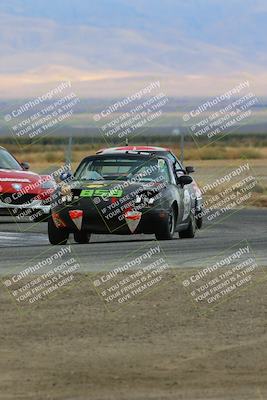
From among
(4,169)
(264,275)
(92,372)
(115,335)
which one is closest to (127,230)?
(264,275)

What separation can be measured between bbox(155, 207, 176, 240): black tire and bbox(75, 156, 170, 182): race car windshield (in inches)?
25.2

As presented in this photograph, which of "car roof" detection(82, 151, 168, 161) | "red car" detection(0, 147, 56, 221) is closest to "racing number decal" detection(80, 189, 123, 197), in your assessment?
"car roof" detection(82, 151, 168, 161)

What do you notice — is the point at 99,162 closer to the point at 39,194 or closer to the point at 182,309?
the point at 39,194

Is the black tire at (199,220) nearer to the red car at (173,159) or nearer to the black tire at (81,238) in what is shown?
the red car at (173,159)

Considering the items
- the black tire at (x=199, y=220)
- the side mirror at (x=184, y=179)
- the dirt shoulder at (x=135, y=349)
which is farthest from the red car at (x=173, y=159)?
the dirt shoulder at (x=135, y=349)

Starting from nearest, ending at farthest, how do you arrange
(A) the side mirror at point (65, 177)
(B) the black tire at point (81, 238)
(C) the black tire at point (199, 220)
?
1. (A) the side mirror at point (65, 177)
2. (B) the black tire at point (81, 238)
3. (C) the black tire at point (199, 220)

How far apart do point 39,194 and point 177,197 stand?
4.64 m

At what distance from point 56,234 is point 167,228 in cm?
168

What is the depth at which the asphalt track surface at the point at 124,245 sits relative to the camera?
1606 centimetres

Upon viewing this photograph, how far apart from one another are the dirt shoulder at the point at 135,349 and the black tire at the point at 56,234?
5.59 m

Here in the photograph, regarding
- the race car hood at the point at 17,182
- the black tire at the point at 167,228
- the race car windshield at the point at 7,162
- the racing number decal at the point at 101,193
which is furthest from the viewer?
the race car windshield at the point at 7,162

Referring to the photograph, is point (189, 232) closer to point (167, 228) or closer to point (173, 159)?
point (173, 159)

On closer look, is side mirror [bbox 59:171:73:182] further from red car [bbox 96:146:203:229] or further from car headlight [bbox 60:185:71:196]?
red car [bbox 96:146:203:229]

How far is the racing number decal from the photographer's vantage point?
18.6 m
